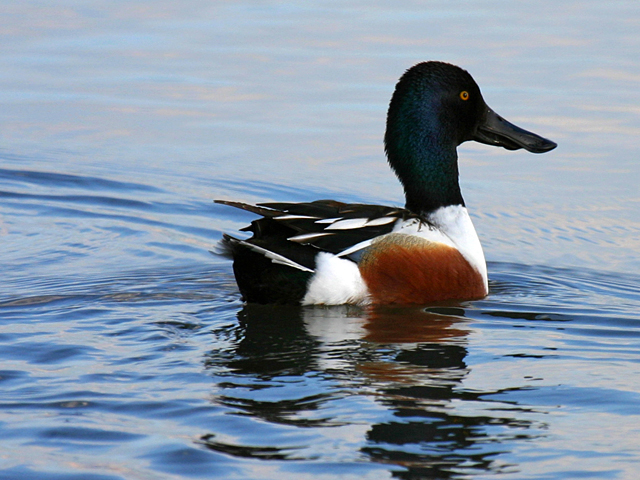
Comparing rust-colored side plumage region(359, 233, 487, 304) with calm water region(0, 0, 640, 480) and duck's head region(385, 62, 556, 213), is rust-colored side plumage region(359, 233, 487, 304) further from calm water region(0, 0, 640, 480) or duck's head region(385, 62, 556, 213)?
duck's head region(385, 62, 556, 213)

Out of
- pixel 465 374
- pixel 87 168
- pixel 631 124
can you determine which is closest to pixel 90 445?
pixel 465 374

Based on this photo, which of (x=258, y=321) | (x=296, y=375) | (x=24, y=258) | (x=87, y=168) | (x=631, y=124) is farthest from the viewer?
(x=631, y=124)

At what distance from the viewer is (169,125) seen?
1180 cm

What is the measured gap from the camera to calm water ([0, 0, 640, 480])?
481 cm

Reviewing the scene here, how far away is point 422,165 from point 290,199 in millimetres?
2480

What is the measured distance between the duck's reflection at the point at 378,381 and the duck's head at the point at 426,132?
3.31 feet

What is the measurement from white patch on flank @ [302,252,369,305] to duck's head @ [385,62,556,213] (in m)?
0.97

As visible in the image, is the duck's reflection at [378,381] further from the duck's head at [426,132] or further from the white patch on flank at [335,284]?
the duck's head at [426,132]

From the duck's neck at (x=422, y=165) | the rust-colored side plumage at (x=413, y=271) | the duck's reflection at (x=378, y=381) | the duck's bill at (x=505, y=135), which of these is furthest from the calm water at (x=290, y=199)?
the duck's bill at (x=505, y=135)

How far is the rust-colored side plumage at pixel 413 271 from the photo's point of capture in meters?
7.20

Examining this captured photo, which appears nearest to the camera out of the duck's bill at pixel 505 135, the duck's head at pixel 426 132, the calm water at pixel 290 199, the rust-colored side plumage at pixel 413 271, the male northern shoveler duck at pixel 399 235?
the calm water at pixel 290 199

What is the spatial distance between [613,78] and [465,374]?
8.15 meters

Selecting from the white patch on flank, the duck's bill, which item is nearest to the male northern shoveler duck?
the white patch on flank

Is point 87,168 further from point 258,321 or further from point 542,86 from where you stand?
point 542,86
